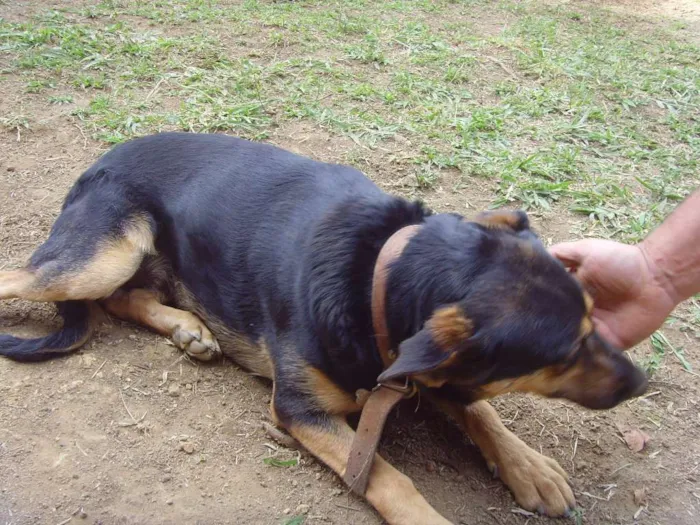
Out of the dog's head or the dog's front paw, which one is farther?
the dog's front paw

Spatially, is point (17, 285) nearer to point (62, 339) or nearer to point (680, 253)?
point (62, 339)

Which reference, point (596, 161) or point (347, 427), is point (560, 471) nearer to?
point (347, 427)

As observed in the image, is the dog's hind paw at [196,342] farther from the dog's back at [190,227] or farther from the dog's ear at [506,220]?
the dog's ear at [506,220]

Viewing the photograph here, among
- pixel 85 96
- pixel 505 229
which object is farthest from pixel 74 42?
pixel 505 229

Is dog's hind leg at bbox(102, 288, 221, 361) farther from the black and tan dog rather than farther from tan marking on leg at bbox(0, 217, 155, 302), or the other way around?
tan marking on leg at bbox(0, 217, 155, 302)

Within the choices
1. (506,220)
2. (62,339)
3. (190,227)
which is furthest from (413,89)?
(62,339)

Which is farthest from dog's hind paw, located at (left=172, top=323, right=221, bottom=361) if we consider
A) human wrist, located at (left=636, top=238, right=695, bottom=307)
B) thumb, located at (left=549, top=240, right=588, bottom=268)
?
human wrist, located at (left=636, top=238, right=695, bottom=307)
